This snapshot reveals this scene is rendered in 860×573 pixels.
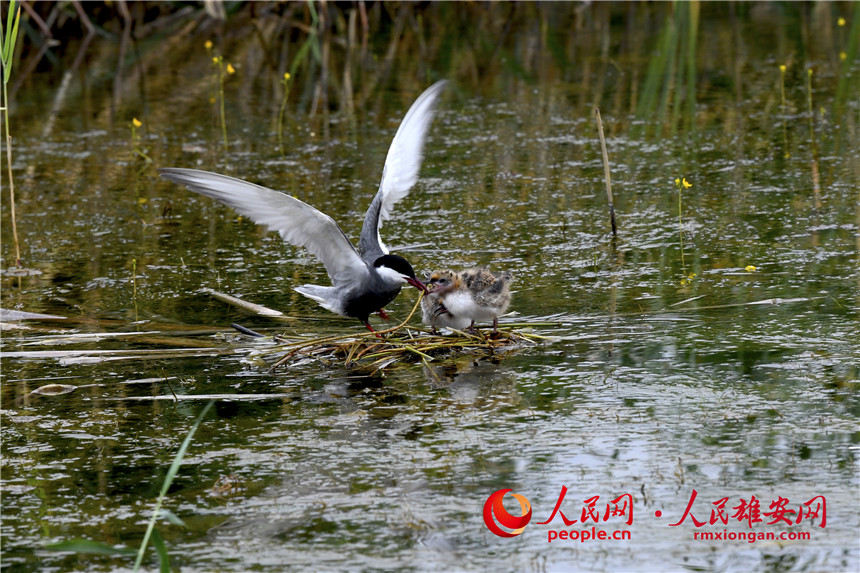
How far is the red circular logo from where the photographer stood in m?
3.85

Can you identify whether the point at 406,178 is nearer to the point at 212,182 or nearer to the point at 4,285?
the point at 212,182

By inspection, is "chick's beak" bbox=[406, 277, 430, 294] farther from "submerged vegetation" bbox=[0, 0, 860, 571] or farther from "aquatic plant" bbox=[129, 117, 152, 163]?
"aquatic plant" bbox=[129, 117, 152, 163]

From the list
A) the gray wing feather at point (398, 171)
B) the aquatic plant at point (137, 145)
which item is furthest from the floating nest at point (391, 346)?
the aquatic plant at point (137, 145)

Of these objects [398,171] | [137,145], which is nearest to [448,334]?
[398,171]

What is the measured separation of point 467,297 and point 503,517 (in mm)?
1903

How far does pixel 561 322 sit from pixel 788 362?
1.19 meters

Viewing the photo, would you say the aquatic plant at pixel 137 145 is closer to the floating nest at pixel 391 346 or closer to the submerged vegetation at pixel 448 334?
the submerged vegetation at pixel 448 334

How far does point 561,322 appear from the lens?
6.03 m

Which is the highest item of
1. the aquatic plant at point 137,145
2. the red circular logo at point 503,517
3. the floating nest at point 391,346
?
the aquatic plant at point 137,145

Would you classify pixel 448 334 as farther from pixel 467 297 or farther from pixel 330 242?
pixel 330 242

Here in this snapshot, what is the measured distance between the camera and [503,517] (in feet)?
12.8

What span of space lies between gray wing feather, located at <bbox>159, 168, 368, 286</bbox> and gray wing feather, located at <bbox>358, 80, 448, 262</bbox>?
0.14 m

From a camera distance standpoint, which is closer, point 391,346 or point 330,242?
point 391,346

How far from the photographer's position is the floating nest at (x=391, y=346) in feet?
18.5
